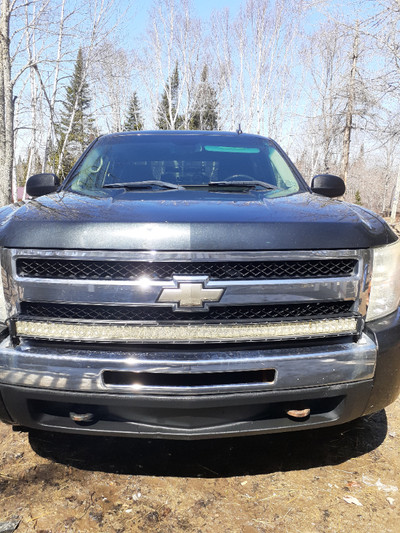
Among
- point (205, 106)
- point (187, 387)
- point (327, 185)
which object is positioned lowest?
point (187, 387)

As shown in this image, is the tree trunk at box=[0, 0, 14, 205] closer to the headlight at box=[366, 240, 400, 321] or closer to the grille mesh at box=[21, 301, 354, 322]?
the grille mesh at box=[21, 301, 354, 322]

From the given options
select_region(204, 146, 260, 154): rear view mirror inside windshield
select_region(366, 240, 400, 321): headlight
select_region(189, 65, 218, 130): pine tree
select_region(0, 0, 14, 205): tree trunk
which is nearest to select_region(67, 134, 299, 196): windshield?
select_region(204, 146, 260, 154): rear view mirror inside windshield

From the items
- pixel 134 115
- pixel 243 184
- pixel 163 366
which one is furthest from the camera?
pixel 134 115

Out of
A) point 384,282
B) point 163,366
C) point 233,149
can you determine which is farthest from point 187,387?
point 233,149

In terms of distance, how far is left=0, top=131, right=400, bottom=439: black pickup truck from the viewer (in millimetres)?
1689

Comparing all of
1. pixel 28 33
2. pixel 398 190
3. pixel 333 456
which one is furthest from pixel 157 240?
pixel 398 190

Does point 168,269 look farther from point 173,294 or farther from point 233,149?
point 233,149

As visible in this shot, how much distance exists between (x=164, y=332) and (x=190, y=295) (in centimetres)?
19

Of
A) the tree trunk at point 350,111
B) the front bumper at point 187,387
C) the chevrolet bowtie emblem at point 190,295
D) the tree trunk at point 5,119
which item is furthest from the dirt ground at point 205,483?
the tree trunk at point 350,111

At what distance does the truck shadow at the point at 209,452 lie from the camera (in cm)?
220

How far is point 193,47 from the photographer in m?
30.7

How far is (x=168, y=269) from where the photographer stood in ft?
5.56

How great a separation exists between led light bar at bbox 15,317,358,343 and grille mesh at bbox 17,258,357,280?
203mm

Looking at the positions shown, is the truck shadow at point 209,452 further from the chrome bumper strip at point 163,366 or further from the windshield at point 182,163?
the windshield at point 182,163
